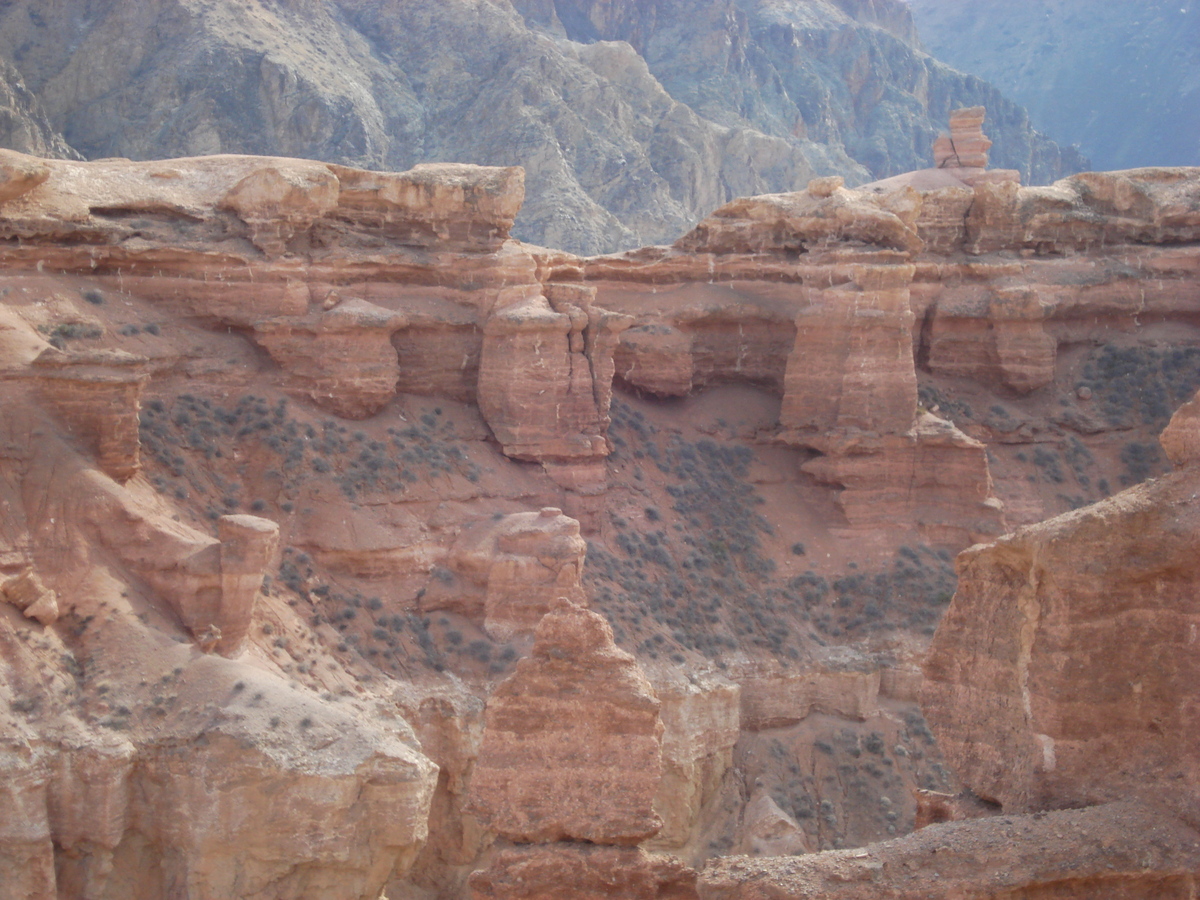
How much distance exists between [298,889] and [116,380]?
10.1 m

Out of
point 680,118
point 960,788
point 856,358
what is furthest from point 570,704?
point 680,118

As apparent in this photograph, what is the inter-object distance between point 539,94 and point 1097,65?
5833 cm

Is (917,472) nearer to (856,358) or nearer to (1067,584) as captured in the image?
(856,358)

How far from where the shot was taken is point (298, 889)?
1100 inches

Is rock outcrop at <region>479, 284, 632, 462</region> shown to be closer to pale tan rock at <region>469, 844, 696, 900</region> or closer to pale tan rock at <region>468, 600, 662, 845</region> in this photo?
pale tan rock at <region>468, 600, 662, 845</region>

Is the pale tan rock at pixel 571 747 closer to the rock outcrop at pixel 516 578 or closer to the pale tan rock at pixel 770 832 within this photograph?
the rock outcrop at pixel 516 578

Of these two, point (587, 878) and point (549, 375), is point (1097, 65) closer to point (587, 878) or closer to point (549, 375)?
point (549, 375)

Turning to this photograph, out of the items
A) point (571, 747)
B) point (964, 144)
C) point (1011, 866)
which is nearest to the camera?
point (1011, 866)

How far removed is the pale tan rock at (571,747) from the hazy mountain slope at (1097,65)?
104603 mm

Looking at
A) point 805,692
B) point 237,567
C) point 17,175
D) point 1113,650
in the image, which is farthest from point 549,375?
point 1113,650

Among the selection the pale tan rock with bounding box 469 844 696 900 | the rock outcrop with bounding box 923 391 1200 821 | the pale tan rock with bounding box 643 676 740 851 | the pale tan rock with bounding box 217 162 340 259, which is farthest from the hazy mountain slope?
the pale tan rock with bounding box 469 844 696 900

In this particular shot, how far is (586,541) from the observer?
131 feet

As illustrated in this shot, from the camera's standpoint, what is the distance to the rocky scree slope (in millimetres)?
79625

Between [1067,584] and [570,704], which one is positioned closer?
[1067,584]
